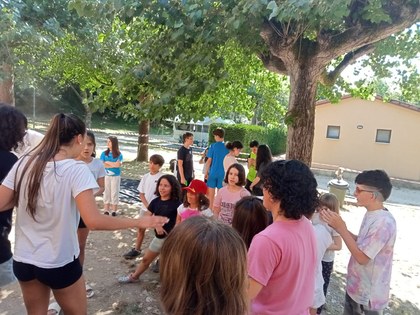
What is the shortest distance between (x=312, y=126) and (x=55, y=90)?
4133 cm

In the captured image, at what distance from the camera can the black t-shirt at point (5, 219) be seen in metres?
2.27

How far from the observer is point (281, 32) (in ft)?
14.7

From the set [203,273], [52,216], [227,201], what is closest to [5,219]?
[52,216]

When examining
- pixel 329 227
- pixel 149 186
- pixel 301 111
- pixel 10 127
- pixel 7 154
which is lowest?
pixel 149 186

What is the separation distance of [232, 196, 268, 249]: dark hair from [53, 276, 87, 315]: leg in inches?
43.9

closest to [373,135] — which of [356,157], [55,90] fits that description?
[356,157]

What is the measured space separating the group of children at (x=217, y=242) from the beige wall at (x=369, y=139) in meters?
17.5

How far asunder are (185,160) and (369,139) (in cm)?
1545

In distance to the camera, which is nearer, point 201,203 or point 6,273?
point 6,273

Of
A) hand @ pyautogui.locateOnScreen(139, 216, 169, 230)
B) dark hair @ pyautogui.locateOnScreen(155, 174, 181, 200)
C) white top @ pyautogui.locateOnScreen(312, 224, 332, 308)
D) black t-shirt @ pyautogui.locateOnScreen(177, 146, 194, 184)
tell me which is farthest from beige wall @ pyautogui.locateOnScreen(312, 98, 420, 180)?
hand @ pyautogui.locateOnScreen(139, 216, 169, 230)

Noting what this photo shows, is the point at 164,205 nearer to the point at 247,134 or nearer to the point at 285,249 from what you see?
the point at 285,249

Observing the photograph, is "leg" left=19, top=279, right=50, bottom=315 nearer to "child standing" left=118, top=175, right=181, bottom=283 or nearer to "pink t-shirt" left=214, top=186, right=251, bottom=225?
"child standing" left=118, top=175, right=181, bottom=283

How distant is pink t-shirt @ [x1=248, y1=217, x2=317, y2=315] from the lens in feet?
5.39

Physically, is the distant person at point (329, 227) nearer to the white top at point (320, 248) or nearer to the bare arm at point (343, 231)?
the white top at point (320, 248)
